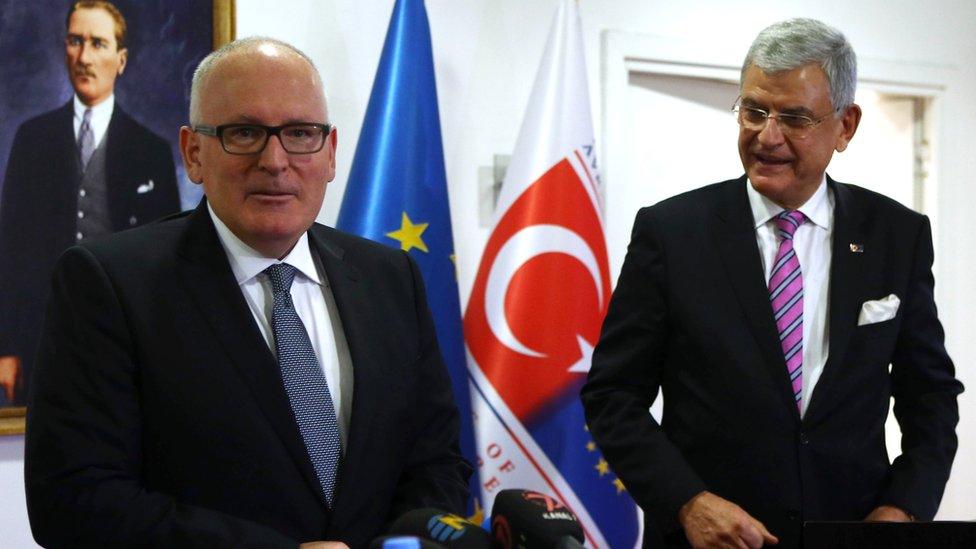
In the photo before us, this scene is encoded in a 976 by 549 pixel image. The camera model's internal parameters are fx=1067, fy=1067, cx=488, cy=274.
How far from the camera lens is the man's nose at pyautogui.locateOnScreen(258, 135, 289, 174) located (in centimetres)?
157

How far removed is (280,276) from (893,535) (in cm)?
95

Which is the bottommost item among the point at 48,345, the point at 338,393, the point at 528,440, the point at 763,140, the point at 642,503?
the point at 528,440

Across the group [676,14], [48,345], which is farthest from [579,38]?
[48,345]

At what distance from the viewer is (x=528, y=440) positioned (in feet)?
10.8

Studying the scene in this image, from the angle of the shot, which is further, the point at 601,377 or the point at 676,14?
the point at 676,14

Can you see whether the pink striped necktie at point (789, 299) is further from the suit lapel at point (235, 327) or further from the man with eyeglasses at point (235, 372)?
the suit lapel at point (235, 327)

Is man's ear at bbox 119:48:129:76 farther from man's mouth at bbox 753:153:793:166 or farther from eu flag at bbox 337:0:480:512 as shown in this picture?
man's mouth at bbox 753:153:793:166

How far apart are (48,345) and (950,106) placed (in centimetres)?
410

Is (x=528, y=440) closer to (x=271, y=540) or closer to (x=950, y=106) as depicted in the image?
(x=271, y=540)

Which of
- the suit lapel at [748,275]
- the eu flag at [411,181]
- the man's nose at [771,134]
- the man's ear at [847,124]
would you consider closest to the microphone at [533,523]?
the suit lapel at [748,275]

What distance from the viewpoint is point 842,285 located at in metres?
2.07

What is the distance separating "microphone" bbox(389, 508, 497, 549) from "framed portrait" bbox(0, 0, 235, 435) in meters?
2.17

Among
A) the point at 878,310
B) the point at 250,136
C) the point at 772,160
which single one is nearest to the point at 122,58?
the point at 250,136

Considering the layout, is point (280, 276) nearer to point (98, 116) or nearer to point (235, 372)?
point (235, 372)
